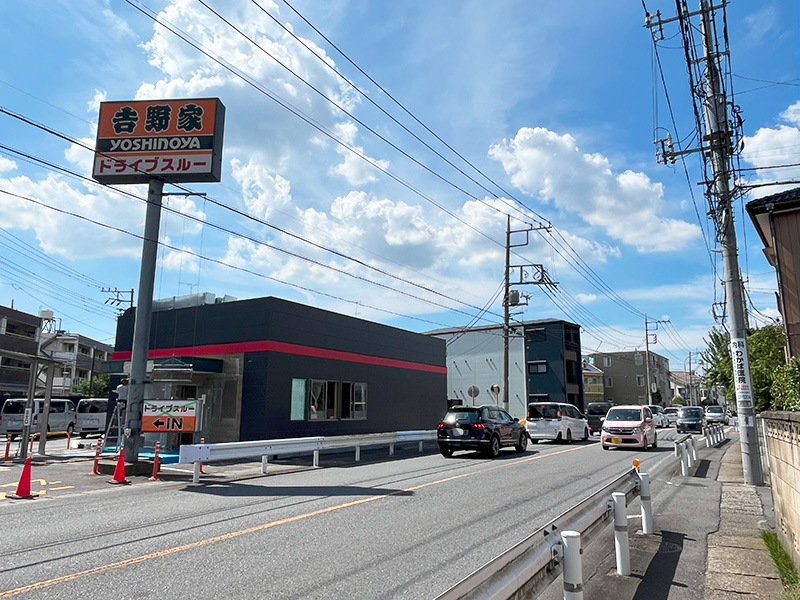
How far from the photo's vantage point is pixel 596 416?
3684 centimetres

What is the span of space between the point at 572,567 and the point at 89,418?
34875 mm

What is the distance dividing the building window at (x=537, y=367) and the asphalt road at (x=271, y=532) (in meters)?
42.1

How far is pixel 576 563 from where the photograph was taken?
381 cm

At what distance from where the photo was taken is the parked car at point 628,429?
21000mm

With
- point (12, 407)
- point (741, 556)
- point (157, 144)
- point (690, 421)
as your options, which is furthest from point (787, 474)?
point (690, 421)

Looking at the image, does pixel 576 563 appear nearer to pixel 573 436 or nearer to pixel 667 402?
pixel 573 436

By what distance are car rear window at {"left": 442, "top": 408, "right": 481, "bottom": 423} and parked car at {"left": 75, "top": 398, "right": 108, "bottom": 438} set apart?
22.6 meters

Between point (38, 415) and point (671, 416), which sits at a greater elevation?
point (38, 415)

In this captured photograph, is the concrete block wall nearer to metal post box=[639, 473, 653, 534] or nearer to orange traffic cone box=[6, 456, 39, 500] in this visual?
metal post box=[639, 473, 653, 534]

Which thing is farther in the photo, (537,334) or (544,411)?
(537,334)

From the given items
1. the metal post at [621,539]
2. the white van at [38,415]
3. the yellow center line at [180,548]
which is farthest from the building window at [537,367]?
the metal post at [621,539]

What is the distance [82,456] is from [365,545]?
15979 mm

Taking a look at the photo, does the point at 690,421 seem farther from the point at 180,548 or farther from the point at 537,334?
the point at 180,548

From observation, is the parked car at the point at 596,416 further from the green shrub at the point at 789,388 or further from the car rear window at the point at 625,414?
the green shrub at the point at 789,388
